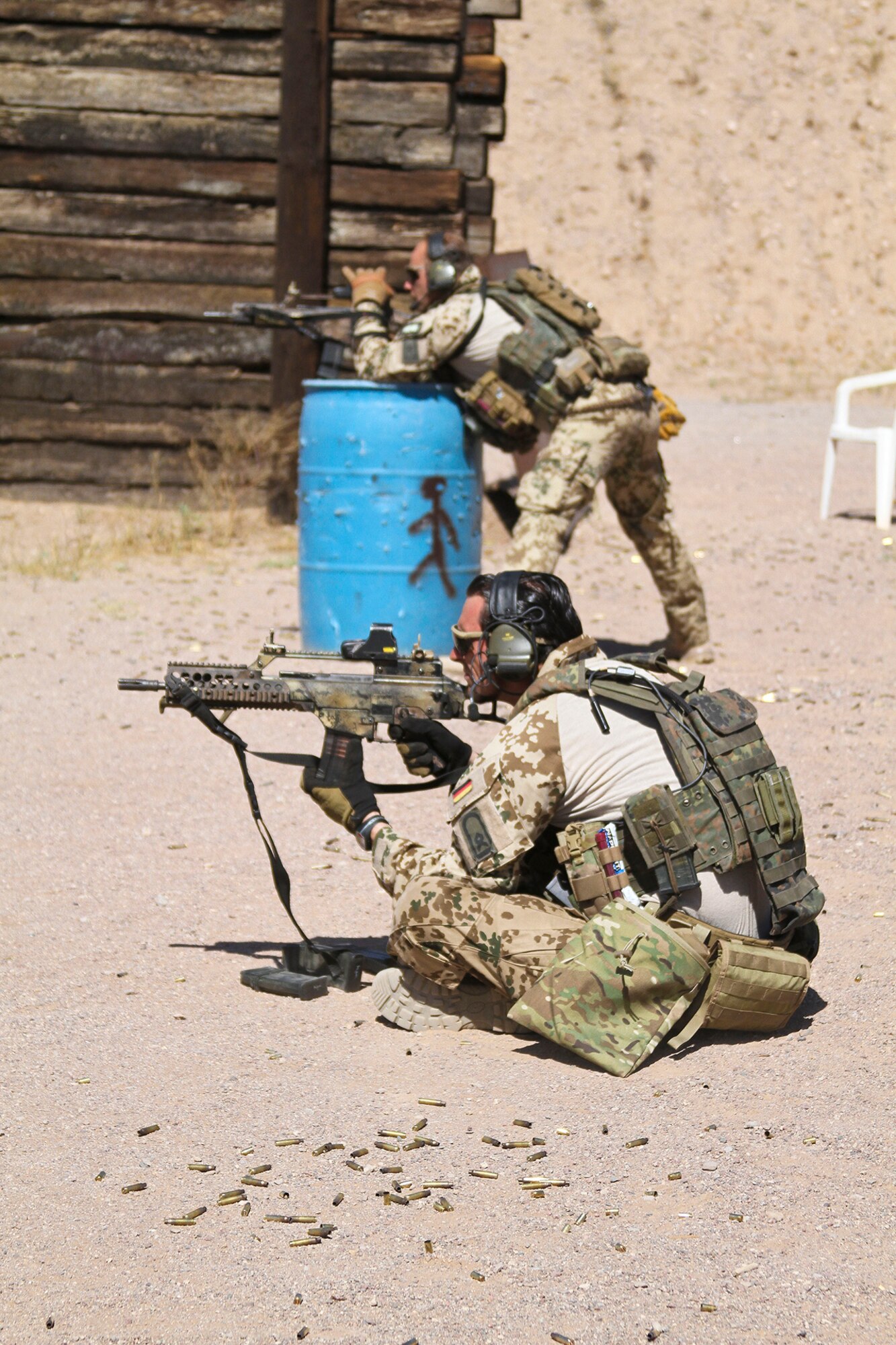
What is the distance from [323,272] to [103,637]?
3195 mm

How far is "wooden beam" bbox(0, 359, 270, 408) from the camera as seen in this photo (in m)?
9.66

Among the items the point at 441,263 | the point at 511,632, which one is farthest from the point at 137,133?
the point at 511,632

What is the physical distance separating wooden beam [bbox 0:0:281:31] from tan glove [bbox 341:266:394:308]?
9.54ft

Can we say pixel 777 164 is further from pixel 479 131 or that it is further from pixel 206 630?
pixel 206 630

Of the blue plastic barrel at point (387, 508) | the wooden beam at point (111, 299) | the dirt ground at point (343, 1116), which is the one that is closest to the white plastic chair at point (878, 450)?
the wooden beam at point (111, 299)

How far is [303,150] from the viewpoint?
915 cm

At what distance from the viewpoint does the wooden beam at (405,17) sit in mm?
8977

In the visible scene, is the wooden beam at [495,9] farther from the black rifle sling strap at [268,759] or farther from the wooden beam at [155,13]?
the black rifle sling strap at [268,759]

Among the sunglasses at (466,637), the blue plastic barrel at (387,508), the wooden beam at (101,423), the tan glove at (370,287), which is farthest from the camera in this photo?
the wooden beam at (101,423)

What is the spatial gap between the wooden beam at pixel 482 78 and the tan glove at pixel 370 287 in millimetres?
3849

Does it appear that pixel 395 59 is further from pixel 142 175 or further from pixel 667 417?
→ pixel 667 417

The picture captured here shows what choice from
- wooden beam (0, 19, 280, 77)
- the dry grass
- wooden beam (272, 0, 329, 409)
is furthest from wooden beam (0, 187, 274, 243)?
the dry grass

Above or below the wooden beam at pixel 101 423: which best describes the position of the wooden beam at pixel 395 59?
above

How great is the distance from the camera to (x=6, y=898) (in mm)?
4164
